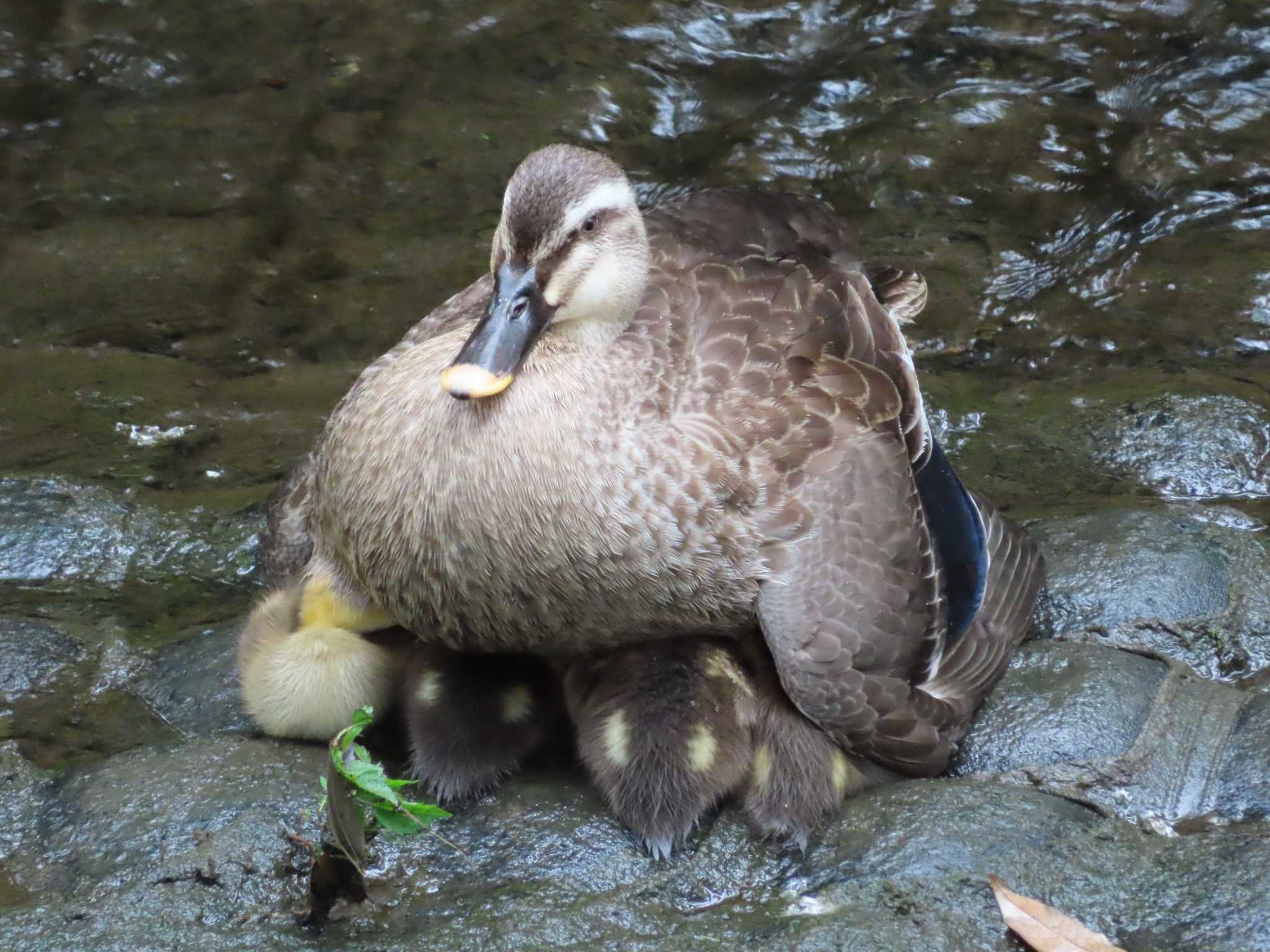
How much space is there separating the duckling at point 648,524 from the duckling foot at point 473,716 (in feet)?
0.04

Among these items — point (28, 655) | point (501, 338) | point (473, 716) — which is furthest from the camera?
point (28, 655)

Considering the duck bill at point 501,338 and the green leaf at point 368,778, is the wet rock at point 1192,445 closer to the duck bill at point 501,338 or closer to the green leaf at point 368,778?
the duck bill at point 501,338

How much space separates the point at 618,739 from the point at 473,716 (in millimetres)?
426

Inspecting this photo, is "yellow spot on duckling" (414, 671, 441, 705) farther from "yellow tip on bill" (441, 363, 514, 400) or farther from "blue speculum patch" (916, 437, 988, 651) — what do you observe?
"blue speculum patch" (916, 437, 988, 651)

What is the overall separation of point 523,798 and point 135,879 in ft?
3.21

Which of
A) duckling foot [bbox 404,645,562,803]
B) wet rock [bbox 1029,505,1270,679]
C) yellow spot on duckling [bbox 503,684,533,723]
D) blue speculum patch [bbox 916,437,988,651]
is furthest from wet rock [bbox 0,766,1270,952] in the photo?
wet rock [bbox 1029,505,1270,679]

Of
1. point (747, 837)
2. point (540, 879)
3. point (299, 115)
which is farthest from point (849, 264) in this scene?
point (299, 115)

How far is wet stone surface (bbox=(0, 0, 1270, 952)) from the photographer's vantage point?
3.54m

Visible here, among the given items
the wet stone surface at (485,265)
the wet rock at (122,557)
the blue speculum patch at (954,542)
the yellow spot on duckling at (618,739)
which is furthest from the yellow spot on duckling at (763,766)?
the wet rock at (122,557)

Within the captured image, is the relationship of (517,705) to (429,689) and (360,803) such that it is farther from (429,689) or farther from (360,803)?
(360,803)

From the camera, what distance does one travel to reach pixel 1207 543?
4.84 metres

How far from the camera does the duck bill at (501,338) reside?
3.63 m

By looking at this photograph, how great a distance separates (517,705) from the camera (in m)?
4.16

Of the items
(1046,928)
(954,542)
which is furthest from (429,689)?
(1046,928)
